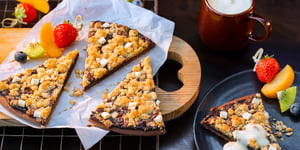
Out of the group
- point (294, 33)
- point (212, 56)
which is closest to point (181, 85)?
point (212, 56)

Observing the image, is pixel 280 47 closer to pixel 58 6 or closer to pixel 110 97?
pixel 110 97

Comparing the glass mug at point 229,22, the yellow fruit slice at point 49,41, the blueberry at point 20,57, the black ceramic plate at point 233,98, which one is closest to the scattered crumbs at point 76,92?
the yellow fruit slice at point 49,41

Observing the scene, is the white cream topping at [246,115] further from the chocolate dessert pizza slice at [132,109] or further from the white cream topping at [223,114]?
the chocolate dessert pizza slice at [132,109]

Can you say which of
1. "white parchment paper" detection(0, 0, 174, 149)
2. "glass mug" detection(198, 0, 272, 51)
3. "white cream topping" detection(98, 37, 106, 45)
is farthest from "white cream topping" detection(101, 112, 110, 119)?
"glass mug" detection(198, 0, 272, 51)

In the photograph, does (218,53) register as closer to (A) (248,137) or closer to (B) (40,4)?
(A) (248,137)

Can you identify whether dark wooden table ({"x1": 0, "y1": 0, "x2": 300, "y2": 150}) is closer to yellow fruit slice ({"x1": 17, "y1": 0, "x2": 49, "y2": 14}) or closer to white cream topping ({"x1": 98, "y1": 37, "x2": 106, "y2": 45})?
yellow fruit slice ({"x1": 17, "y1": 0, "x2": 49, "y2": 14})
